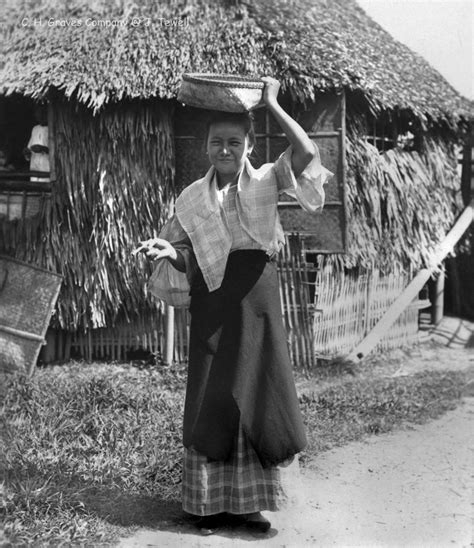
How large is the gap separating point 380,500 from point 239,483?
103 cm

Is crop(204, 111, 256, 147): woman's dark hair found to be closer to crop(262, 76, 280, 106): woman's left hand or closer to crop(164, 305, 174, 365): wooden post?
crop(262, 76, 280, 106): woman's left hand

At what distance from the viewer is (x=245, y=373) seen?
295 cm

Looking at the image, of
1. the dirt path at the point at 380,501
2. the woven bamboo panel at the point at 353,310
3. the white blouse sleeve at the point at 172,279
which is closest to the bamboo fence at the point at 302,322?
the woven bamboo panel at the point at 353,310

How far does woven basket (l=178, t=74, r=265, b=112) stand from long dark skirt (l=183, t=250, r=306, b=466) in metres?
0.65

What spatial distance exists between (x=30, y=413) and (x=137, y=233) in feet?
8.08

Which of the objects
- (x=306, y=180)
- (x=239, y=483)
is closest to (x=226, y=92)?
(x=306, y=180)

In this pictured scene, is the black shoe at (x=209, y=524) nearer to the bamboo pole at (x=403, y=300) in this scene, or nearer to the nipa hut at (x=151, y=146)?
the nipa hut at (x=151, y=146)

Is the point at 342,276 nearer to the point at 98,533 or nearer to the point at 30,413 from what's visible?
the point at 30,413

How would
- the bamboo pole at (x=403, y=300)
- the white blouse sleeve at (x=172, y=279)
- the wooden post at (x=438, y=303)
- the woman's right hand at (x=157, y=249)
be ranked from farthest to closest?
the wooden post at (x=438, y=303) → the bamboo pole at (x=403, y=300) → the white blouse sleeve at (x=172, y=279) → the woman's right hand at (x=157, y=249)

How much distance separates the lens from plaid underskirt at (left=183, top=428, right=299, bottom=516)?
3016 mm

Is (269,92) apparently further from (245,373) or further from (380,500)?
(380,500)

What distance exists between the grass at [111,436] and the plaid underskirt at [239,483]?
41 cm

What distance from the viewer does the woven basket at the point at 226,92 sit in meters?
2.76

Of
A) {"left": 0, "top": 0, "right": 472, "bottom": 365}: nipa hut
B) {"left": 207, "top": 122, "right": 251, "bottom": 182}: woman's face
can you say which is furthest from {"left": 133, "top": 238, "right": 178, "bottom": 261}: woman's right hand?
{"left": 0, "top": 0, "right": 472, "bottom": 365}: nipa hut
